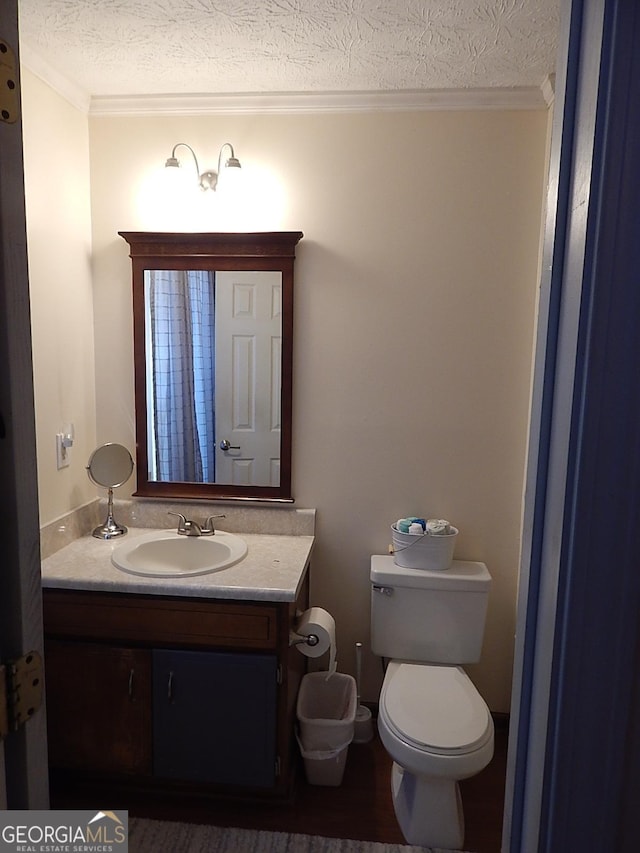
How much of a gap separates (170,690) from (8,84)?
5.72ft

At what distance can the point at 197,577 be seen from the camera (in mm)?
1862

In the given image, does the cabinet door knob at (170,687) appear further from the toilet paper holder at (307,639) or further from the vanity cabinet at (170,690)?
the toilet paper holder at (307,639)

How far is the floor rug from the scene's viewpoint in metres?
1.77

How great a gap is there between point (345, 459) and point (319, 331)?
1.75 feet

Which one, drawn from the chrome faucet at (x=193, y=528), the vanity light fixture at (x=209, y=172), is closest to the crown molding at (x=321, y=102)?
the vanity light fixture at (x=209, y=172)

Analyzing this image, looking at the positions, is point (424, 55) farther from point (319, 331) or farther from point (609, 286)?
point (609, 286)

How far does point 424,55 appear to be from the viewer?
1843mm

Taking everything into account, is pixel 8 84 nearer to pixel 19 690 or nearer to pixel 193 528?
pixel 19 690

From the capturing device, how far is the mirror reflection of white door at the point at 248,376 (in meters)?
2.23

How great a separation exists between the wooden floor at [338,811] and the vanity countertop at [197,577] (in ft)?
2.54

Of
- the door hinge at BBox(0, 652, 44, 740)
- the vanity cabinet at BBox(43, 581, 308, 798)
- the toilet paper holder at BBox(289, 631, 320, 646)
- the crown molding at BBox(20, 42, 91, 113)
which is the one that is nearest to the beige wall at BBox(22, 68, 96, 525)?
the crown molding at BBox(20, 42, 91, 113)

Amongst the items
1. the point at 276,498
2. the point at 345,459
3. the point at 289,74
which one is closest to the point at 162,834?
the point at 276,498

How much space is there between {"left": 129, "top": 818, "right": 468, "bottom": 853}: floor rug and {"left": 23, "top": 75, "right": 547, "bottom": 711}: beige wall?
0.78 metres

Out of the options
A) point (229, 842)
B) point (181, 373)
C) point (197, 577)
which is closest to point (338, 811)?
point (229, 842)
